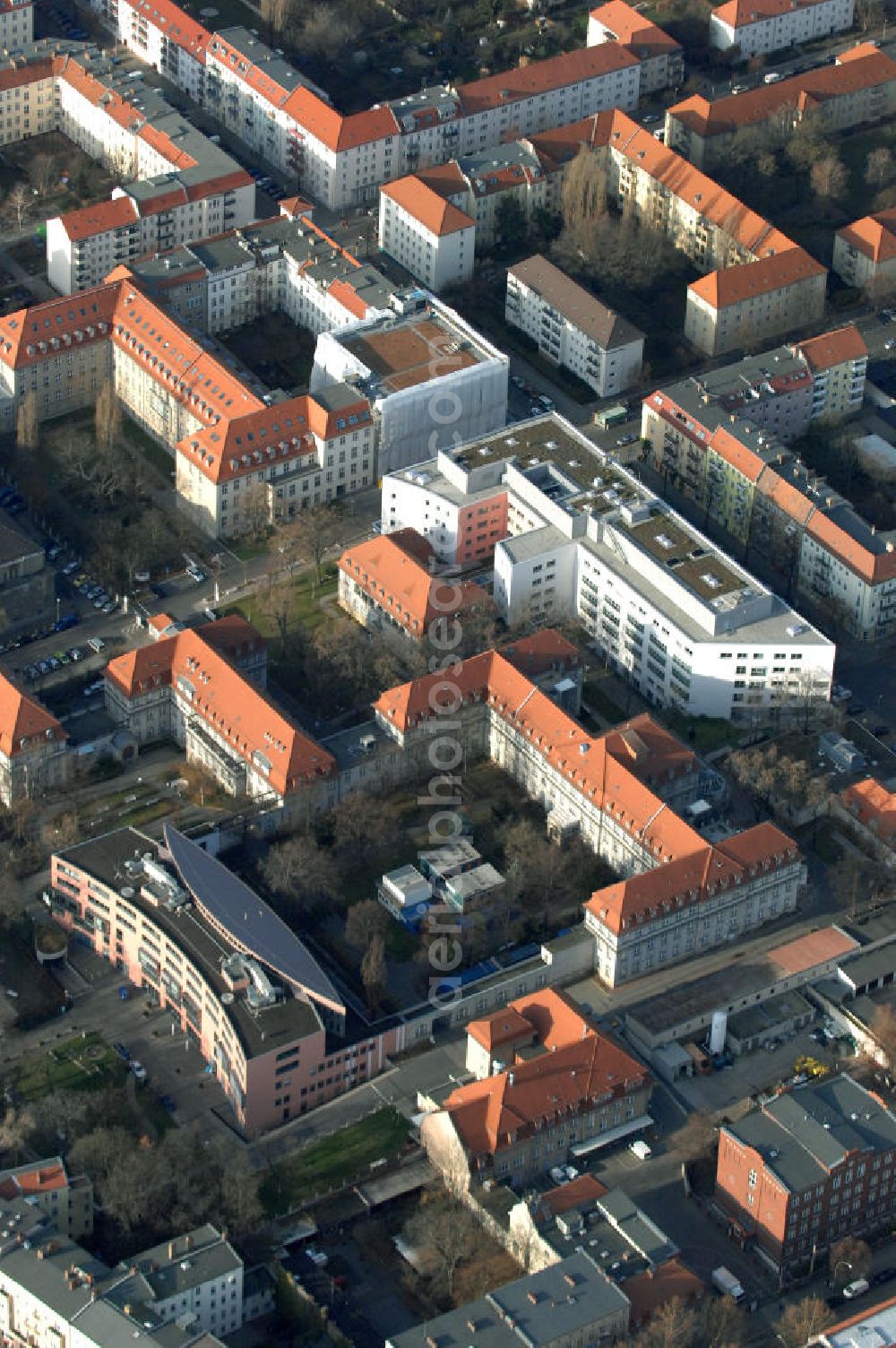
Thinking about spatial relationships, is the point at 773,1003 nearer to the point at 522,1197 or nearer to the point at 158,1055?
the point at 522,1197

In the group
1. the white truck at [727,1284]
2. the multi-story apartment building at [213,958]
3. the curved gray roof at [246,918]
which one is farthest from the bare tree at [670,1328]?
the curved gray roof at [246,918]

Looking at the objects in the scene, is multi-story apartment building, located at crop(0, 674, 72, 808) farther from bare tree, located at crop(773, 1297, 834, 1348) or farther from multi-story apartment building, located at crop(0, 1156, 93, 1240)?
bare tree, located at crop(773, 1297, 834, 1348)

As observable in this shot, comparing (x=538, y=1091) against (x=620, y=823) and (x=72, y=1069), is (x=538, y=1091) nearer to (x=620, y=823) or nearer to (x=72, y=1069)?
(x=620, y=823)

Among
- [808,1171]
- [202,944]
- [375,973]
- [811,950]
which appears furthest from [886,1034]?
[202,944]

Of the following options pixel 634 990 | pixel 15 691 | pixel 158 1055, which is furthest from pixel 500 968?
pixel 15 691

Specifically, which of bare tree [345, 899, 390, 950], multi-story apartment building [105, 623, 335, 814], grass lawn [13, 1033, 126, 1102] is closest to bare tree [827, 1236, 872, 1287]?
bare tree [345, 899, 390, 950]

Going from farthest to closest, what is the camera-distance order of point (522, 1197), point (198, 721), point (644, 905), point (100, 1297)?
point (198, 721)
point (644, 905)
point (522, 1197)
point (100, 1297)
